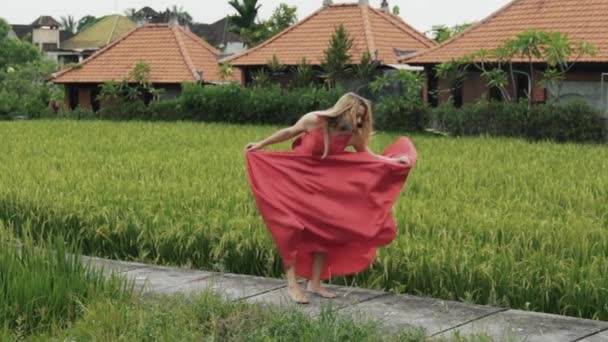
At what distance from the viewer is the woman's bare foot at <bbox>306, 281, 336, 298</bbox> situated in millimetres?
6914

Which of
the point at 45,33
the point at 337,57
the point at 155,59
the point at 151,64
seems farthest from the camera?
the point at 45,33

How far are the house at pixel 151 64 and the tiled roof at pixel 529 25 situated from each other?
12.3 metres

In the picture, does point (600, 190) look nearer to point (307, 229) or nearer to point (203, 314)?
point (307, 229)

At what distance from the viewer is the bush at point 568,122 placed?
974 inches

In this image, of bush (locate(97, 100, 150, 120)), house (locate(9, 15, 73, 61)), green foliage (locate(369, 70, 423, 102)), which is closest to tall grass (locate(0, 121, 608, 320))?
green foliage (locate(369, 70, 423, 102))

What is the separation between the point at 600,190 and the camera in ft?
41.5

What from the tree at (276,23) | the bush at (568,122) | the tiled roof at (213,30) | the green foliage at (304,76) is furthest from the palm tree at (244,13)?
the bush at (568,122)

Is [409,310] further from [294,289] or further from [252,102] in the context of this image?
[252,102]

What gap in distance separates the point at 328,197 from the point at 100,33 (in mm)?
87638

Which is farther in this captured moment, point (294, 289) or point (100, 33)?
point (100, 33)

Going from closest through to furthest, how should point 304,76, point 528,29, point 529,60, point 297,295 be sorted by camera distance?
point 297,295 < point 529,60 < point 528,29 < point 304,76

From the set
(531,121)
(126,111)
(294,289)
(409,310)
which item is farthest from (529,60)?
(409,310)

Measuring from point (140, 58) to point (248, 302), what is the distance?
124ft

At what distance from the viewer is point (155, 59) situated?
43.2m
